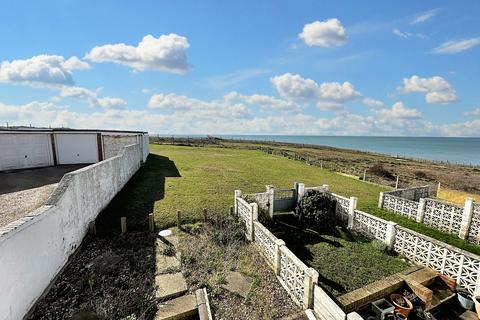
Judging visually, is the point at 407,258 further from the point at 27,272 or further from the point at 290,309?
the point at 27,272

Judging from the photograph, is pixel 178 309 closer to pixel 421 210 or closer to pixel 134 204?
pixel 134 204

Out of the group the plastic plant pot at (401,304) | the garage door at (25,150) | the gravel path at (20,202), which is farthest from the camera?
the garage door at (25,150)

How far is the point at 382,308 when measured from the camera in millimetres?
6004

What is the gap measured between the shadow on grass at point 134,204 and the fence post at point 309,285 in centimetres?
645

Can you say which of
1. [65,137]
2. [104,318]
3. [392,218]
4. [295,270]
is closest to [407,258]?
[392,218]

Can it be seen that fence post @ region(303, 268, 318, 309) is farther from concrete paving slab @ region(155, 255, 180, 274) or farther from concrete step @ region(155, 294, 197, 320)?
concrete paving slab @ region(155, 255, 180, 274)

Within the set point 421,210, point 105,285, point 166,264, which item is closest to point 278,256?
point 166,264

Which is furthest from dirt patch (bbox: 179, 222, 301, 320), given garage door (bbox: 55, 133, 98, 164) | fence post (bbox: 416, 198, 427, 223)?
garage door (bbox: 55, 133, 98, 164)

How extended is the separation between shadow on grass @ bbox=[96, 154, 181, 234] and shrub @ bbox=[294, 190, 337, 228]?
6.94 metres

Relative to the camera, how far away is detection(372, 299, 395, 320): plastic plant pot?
569 centimetres

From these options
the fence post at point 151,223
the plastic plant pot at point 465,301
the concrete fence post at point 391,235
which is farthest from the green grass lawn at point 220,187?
the plastic plant pot at point 465,301

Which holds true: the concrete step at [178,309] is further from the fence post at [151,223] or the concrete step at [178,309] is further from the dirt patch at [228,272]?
the fence post at [151,223]

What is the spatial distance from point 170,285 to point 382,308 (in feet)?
18.3

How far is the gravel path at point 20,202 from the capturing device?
774 cm
